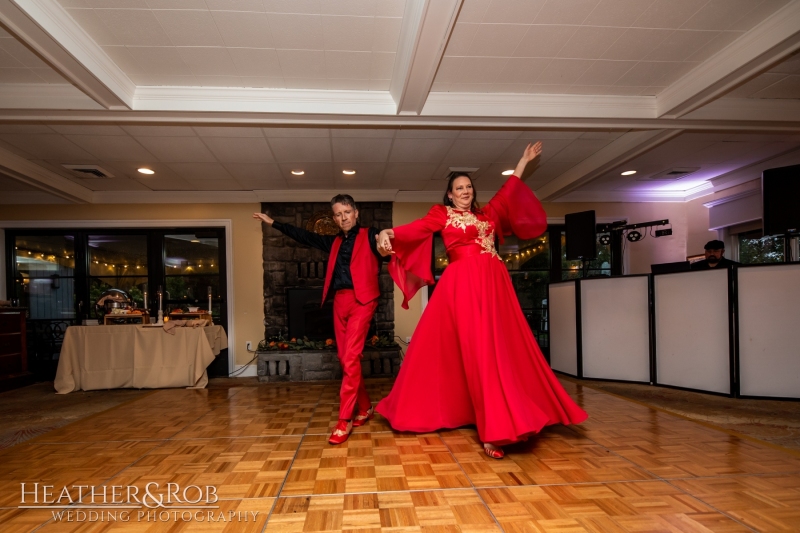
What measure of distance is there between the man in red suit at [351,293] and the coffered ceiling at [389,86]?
38.0 inches

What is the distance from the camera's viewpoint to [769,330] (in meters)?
3.62

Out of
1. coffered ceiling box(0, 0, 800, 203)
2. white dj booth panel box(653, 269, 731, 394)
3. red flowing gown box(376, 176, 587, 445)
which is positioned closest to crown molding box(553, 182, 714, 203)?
coffered ceiling box(0, 0, 800, 203)

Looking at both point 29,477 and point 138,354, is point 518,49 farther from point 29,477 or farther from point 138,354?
point 138,354

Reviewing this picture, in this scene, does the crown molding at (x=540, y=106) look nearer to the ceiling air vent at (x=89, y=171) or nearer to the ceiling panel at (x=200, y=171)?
the ceiling panel at (x=200, y=171)

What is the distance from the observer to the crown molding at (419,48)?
2.29 metres

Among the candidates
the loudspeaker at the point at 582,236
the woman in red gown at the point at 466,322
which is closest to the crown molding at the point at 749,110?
the loudspeaker at the point at 582,236

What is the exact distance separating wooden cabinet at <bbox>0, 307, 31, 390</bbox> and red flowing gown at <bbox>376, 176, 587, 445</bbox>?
4.64m

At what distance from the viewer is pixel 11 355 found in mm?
5152

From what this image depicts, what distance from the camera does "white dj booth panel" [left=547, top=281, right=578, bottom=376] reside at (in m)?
4.99

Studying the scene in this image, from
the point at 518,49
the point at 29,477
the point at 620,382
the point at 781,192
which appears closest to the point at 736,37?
the point at 518,49

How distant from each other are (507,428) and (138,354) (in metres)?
4.13

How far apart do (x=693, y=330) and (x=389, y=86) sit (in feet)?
10.7

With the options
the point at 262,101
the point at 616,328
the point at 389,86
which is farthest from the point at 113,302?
the point at 616,328

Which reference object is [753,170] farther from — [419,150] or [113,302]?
[113,302]
